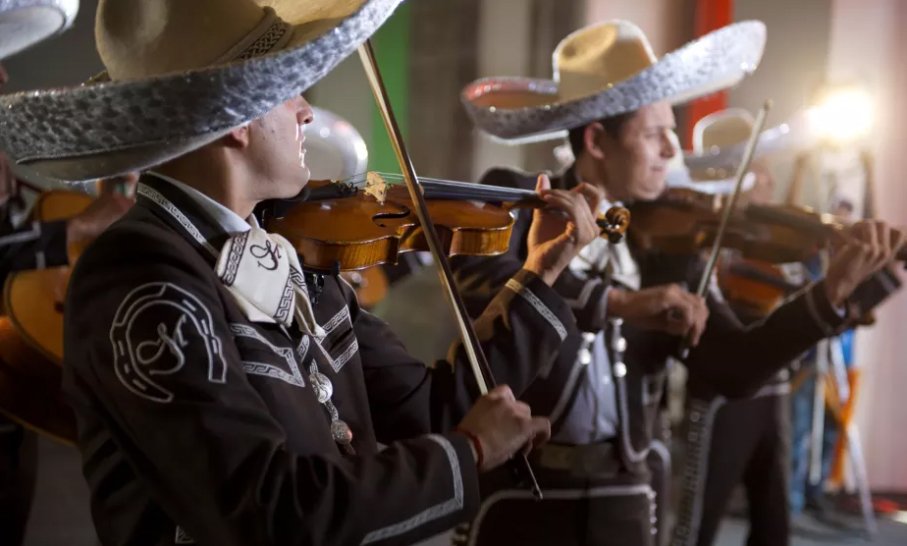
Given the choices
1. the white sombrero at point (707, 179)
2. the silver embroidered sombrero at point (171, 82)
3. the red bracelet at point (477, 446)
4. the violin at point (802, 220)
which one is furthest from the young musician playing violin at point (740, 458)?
the silver embroidered sombrero at point (171, 82)

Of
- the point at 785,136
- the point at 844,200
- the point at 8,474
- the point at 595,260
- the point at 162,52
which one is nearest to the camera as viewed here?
the point at 162,52

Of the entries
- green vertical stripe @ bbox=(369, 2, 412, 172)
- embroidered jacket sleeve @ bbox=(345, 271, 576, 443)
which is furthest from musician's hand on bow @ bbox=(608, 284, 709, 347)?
green vertical stripe @ bbox=(369, 2, 412, 172)

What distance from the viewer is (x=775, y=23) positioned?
192 inches

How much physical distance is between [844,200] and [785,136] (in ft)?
2.11

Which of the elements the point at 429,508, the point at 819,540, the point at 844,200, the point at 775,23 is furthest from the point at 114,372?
the point at 775,23

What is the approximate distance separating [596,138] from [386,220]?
803 mm

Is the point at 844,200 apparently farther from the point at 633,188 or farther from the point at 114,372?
the point at 114,372

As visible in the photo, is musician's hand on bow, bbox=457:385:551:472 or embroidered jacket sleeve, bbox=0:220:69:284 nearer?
musician's hand on bow, bbox=457:385:551:472

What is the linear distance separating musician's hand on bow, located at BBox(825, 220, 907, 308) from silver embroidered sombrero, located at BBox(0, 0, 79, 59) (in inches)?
61.1

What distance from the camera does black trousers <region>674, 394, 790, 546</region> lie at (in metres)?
2.93

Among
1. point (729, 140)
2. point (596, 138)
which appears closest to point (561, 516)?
point (596, 138)

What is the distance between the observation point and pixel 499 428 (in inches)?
41.1

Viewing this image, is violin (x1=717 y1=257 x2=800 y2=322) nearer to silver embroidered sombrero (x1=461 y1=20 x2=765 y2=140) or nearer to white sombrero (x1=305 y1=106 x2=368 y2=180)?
silver embroidered sombrero (x1=461 y1=20 x2=765 y2=140)

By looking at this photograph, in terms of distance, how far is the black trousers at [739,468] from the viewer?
9.61ft
